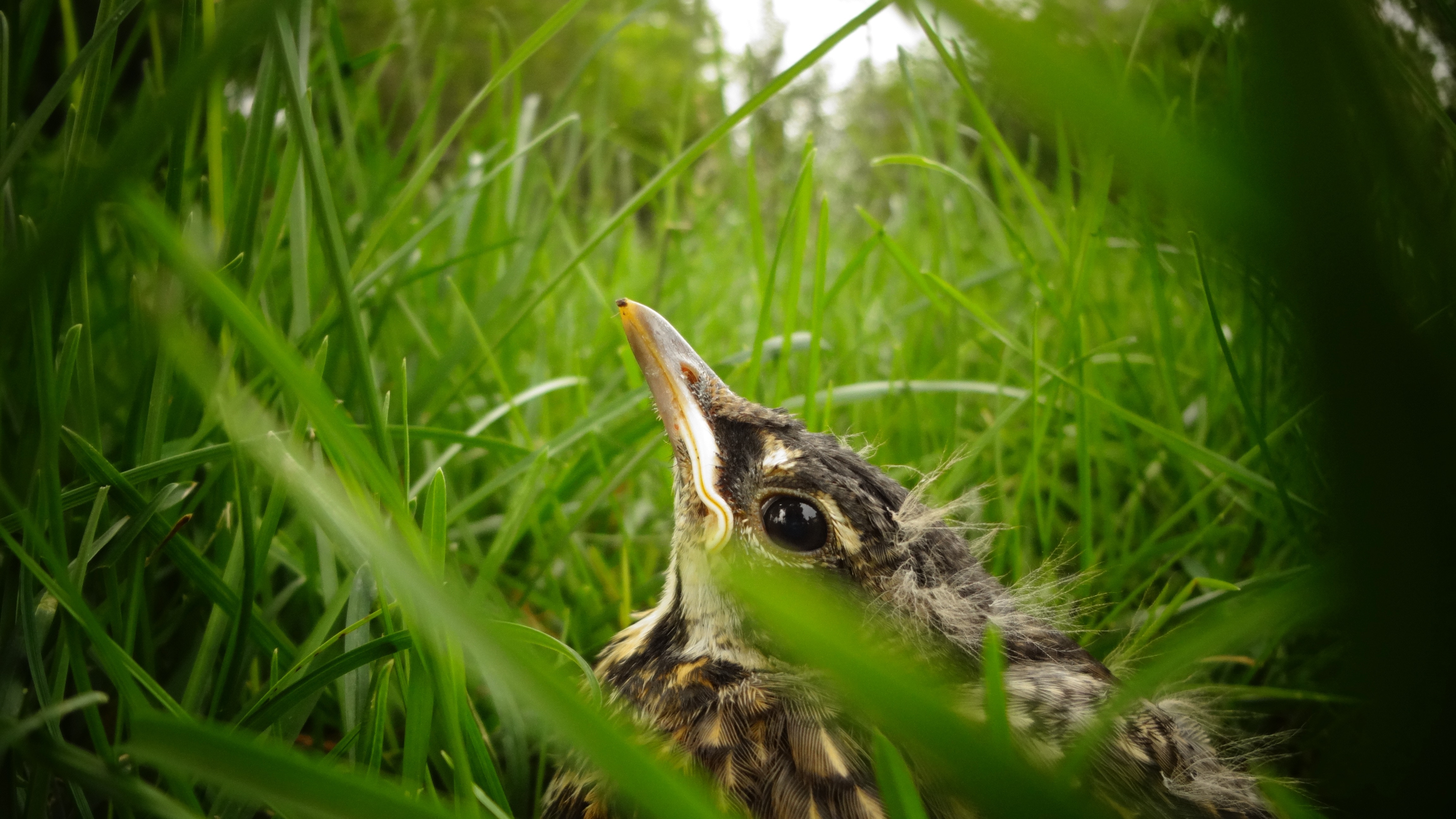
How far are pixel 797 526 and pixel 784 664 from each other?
0.66 feet

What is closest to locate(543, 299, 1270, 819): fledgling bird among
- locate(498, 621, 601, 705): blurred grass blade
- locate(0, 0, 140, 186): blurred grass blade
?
locate(498, 621, 601, 705): blurred grass blade

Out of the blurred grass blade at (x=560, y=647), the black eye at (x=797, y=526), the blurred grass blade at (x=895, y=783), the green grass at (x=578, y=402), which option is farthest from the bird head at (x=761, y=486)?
the blurred grass blade at (x=895, y=783)

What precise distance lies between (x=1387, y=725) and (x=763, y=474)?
2.89ft

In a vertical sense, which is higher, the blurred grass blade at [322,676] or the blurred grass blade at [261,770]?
the blurred grass blade at [261,770]

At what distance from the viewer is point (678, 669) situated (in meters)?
1.17

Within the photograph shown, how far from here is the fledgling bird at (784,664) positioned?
3.17ft

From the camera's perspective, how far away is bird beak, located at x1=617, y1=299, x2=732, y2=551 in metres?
1.26

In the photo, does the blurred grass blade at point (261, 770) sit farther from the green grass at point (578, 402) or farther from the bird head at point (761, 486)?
the bird head at point (761, 486)

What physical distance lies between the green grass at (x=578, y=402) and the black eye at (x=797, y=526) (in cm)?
9

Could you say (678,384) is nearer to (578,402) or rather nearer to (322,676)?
(322,676)

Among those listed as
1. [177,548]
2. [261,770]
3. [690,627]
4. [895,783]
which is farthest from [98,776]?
[690,627]

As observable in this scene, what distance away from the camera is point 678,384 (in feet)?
4.39

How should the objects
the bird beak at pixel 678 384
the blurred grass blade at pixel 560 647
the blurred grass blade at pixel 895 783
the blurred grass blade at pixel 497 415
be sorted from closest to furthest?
1. the blurred grass blade at pixel 895 783
2. the blurred grass blade at pixel 560 647
3. the bird beak at pixel 678 384
4. the blurred grass blade at pixel 497 415

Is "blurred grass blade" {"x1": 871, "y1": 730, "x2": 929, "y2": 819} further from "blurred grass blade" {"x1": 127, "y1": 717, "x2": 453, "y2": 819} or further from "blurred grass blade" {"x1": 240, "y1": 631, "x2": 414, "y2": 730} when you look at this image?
"blurred grass blade" {"x1": 240, "y1": 631, "x2": 414, "y2": 730}
